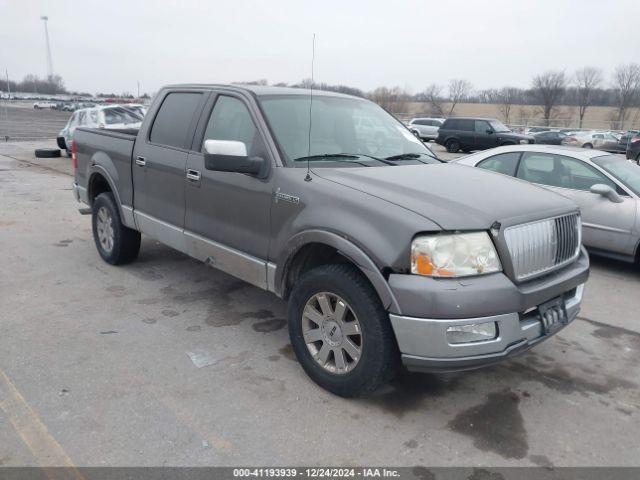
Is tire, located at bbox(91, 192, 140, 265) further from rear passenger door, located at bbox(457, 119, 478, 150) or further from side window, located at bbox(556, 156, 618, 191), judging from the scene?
rear passenger door, located at bbox(457, 119, 478, 150)

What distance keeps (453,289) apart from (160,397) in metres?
1.94

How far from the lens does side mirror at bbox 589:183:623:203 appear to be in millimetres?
6363

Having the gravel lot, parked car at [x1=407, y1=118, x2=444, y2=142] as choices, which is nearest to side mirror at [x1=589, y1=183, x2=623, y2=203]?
the gravel lot

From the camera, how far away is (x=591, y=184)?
6715 millimetres

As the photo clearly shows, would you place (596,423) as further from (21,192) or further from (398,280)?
(21,192)

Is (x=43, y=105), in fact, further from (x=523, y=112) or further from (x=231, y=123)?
(x=231, y=123)

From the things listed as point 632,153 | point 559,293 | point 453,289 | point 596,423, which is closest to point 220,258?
point 453,289

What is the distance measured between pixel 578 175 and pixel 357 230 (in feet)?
16.2

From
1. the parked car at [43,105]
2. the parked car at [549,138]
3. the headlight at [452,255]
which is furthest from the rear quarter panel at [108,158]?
the parked car at [43,105]

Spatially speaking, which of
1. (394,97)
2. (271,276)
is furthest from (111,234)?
(394,97)

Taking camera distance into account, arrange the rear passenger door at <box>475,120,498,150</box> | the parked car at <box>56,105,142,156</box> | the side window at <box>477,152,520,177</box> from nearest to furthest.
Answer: the side window at <box>477,152,520,177</box> → the parked car at <box>56,105,142,156</box> → the rear passenger door at <box>475,120,498,150</box>

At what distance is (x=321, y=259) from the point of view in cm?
368

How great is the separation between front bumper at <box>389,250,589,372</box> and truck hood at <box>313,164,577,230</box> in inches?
13.7

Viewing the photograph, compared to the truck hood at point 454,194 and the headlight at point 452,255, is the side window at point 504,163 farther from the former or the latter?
the headlight at point 452,255
